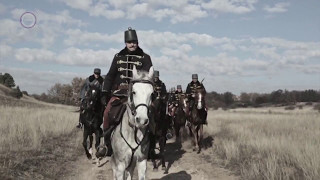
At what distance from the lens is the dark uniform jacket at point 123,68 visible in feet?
20.4

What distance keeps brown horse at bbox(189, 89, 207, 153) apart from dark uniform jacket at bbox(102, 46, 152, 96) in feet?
24.3

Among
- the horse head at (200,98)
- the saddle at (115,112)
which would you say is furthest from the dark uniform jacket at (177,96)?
the saddle at (115,112)

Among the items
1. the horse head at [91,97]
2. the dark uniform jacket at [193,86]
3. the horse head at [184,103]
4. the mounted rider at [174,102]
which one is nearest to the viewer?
the horse head at [91,97]

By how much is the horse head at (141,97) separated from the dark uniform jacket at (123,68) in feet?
3.47

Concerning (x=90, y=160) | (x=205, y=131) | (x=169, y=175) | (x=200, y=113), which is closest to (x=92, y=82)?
(x=90, y=160)

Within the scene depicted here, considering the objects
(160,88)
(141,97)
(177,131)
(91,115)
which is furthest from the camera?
(177,131)

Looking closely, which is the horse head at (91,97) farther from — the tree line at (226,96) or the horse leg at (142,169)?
the tree line at (226,96)

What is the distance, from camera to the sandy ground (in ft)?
30.9

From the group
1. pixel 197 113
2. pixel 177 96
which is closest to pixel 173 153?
pixel 197 113

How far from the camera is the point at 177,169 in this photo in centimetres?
1073

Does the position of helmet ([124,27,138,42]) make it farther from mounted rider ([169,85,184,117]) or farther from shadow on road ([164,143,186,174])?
mounted rider ([169,85,184,117])

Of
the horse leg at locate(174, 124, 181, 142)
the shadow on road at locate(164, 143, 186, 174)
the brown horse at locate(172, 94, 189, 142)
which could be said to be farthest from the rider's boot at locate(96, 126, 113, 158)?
the horse leg at locate(174, 124, 181, 142)

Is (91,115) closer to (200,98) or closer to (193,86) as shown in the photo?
(200,98)

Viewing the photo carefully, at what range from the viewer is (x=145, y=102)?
4.67m
